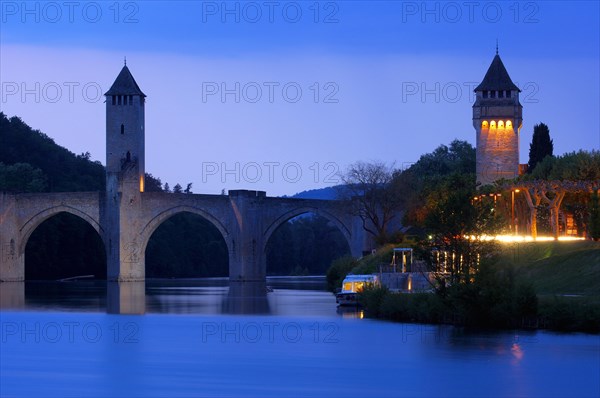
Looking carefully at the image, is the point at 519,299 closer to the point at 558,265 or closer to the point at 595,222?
the point at 558,265

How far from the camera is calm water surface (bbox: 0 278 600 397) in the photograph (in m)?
28.6

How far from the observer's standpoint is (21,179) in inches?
3376

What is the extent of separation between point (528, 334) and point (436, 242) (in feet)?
18.2

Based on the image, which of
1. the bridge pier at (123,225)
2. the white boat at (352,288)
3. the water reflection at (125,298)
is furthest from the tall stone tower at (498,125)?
the white boat at (352,288)

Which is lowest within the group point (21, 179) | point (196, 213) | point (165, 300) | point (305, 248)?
point (165, 300)

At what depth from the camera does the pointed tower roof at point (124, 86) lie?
7456 centimetres

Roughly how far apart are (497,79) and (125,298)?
2432cm

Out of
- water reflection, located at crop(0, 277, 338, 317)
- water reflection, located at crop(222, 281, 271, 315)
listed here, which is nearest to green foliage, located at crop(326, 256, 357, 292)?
water reflection, located at crop(0, 277, 338, 317)

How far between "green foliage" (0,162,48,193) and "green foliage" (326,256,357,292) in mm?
27118

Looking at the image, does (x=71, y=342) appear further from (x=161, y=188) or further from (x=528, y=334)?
(x=161, y=188)

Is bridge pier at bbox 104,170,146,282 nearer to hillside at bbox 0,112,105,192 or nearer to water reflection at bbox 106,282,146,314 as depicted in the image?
water reflection at bbox 106,282,146,314

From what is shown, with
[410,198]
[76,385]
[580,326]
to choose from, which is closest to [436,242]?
[580,326]

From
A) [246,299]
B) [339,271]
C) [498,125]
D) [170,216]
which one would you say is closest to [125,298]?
[246,299]

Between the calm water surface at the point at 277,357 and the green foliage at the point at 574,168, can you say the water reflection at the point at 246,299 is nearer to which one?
the calm water surface at the point at 277,357
